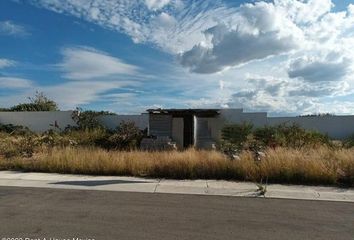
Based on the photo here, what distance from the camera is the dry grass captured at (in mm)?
12109

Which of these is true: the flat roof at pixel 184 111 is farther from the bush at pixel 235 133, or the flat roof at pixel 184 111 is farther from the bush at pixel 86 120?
the bush at pixel 86 120

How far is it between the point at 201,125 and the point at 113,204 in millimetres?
16664

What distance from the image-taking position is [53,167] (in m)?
13.6

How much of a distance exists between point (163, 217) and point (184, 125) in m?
17.3

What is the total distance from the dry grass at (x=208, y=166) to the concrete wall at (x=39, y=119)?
813 inches

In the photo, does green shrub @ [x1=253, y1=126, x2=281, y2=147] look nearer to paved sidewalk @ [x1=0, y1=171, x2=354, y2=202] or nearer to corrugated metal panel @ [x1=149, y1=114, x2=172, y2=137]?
corrugated metal panel @ [x1=149, y1=114, x2=172, y2=137]

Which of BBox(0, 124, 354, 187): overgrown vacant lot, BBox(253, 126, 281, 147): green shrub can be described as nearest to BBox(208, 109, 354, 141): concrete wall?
BBox(253, 126, 281, 147): green shrub

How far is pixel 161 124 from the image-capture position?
24094mm

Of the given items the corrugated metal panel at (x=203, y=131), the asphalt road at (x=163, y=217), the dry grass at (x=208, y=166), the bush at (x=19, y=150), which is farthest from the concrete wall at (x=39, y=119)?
the asphalt road at (x=163, y=217)

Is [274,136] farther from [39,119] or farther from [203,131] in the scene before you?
[39,119]

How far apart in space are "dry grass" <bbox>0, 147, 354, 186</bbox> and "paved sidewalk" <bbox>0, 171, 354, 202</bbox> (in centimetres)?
61

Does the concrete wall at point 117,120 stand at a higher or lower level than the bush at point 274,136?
higher

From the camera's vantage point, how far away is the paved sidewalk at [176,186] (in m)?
10.2

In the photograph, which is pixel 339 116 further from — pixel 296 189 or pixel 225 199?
pixel 225 199
